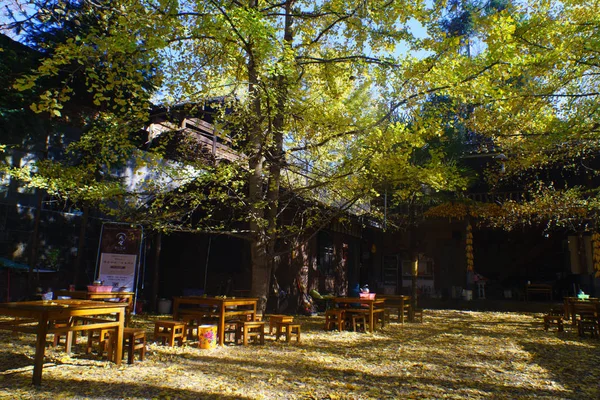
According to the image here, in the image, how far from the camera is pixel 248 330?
26.2ft

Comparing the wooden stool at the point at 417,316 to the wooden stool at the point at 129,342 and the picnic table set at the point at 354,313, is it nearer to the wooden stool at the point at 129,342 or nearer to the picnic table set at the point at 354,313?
the picnic table set at the point at 354,313

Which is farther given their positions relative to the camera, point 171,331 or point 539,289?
point 539,289

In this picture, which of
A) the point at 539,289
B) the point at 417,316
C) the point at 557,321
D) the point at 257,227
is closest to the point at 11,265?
the point at 257,227

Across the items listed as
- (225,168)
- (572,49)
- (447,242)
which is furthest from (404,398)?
(447,242)

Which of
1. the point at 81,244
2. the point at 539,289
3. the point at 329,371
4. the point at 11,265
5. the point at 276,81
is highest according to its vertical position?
the point at 276,81

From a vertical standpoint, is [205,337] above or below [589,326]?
below

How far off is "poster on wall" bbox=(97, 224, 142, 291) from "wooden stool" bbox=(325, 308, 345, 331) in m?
5.52

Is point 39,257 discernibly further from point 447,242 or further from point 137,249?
point 447,242

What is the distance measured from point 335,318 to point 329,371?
14.6ft

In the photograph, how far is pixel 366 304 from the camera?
35.0 feet

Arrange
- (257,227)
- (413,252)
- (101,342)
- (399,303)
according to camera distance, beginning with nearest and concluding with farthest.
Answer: (101,342) < (257,227) < (399,303) < (413,252)

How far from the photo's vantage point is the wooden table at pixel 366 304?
1014cm

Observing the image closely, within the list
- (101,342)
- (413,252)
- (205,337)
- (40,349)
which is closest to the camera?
(40,349)

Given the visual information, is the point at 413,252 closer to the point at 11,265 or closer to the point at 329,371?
the point at 329,371
